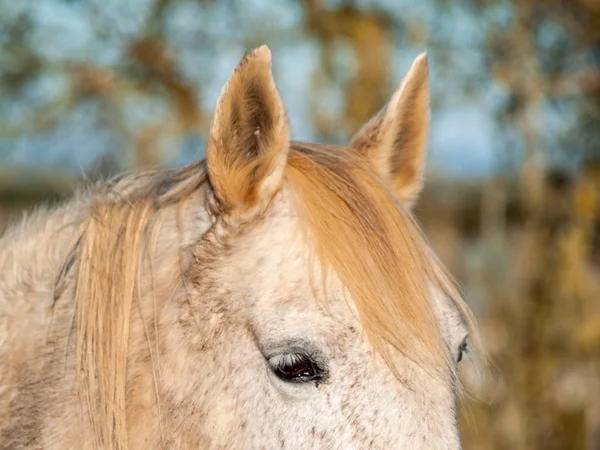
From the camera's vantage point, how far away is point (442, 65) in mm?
6152

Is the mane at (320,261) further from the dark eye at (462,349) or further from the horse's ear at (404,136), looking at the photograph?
the horse's ear at (404,136)

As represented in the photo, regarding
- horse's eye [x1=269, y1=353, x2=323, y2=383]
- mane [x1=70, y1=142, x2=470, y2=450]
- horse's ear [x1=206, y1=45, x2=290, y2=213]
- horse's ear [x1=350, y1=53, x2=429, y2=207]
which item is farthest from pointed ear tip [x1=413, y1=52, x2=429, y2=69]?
horse's eye [x1=269, y1=353, x2=323, y2=383]

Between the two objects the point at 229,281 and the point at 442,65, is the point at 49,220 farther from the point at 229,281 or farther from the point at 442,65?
the point at 442,65

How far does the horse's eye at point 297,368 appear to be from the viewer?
1764 mm

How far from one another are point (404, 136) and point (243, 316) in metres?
0.92

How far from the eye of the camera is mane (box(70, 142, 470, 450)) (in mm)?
1843

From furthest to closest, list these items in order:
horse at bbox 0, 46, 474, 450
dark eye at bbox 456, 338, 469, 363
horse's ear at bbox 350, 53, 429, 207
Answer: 1. horse's ear at bbox 350, 53, 429, 207
2. dark eye at bbox 456, 338, 469, 363
3. horse at bbox 0, 46, 474, 450

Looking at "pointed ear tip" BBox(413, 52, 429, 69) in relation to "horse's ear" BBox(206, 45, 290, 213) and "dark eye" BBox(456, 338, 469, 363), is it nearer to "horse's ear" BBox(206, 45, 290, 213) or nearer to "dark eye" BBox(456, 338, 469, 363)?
"horse's ear" BBox(206, 45, 290, 213)

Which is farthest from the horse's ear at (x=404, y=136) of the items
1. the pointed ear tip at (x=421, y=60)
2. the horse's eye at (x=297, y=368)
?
the horse's eye at (x=297, y=368)

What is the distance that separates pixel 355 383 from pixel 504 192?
497 cm

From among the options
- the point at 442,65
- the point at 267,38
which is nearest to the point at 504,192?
the point at 442,65

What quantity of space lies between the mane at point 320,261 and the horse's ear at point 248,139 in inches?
4.1

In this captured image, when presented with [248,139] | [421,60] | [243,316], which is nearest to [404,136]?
[421,60]

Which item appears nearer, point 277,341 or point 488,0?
point 277,341
